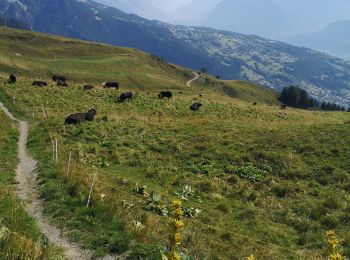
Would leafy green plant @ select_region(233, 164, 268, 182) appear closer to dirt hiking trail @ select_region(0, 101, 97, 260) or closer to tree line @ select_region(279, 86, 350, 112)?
dirt hiking trail @ select_region(0, 101, 97, 260)

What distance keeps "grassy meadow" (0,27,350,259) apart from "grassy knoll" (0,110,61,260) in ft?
4.10

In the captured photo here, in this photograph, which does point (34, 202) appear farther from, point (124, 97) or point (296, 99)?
point (296, 99)

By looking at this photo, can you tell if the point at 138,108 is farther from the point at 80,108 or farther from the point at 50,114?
the point at 50,114

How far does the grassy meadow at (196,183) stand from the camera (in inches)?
603

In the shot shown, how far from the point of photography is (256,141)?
33.9 meters

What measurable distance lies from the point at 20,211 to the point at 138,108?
40.3 m

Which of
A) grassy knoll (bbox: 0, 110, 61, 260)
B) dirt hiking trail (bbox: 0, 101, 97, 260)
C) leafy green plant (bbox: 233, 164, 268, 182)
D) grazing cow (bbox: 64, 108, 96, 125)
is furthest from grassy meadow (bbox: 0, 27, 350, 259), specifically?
grassy knoll (bbox: 0, 110, 61, 260)

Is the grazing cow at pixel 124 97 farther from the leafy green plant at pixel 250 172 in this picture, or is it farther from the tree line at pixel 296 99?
the tree line at pixel 296 99

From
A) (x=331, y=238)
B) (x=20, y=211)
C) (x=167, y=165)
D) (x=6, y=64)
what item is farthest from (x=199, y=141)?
(x=6, y=64)

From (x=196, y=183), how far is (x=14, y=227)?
12895 mm

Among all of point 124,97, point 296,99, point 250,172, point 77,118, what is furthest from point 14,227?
point 296,99

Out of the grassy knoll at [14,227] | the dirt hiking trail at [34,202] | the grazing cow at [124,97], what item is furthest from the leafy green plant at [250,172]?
the grazing cow at [124,97]

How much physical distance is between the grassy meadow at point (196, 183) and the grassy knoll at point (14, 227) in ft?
4.10

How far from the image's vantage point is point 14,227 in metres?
13.6
